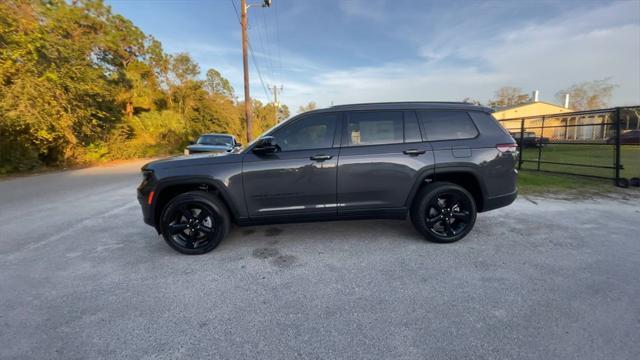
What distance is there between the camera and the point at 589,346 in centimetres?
196

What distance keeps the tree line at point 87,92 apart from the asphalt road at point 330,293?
8014 mm

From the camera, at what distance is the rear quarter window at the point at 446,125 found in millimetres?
3715

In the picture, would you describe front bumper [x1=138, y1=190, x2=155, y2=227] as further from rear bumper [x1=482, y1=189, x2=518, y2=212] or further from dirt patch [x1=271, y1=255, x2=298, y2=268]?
rear bumper [x1=482, y1=189, x2=518, y2=212]

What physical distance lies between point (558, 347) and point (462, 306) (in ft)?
2.13

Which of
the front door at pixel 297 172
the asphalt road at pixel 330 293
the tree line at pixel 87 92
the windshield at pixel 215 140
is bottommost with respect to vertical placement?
the asphalt road at pixel 330 293

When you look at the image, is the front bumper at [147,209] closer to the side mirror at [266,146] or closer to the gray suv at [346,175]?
the gray suv at [346,175]

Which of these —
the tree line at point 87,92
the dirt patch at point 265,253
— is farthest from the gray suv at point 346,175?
the tree line at point 87,92

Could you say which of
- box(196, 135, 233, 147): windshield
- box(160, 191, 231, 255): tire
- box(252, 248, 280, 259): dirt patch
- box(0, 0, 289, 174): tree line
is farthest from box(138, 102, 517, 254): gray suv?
box(0, 0, 289, 174): tree line

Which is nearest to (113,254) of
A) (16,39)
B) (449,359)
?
(449,359)

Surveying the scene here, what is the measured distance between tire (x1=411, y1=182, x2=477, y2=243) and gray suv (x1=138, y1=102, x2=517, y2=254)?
1cm

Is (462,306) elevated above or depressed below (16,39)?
below

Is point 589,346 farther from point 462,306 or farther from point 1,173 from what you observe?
point 1,173

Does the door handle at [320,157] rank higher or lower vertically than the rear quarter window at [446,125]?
lower

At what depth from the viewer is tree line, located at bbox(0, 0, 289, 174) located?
30.4 feet
